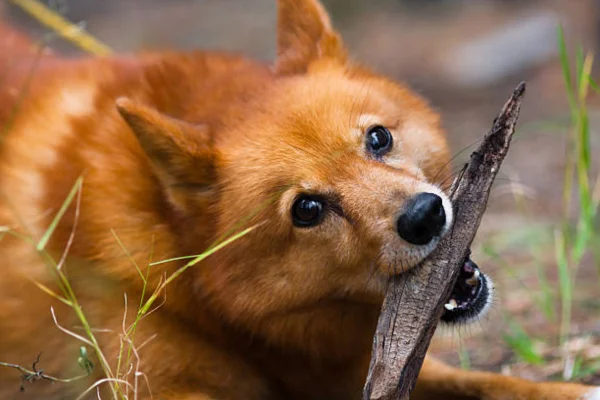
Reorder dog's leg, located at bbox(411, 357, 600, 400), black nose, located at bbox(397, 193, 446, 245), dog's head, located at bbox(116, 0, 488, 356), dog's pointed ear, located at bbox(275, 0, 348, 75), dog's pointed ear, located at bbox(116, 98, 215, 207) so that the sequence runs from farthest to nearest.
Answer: dog's pointed ear, located at bbox(275, 0, 348, 75)
dog's leg, located at bbox(411, 357, 600, 400)
dog's pointed ear, located at bbox(116, 98, 215, 207)
dog's head, located at bbox(116, 0, 488, 356)
black nose, located at bbox(397, 193, 446, 245)

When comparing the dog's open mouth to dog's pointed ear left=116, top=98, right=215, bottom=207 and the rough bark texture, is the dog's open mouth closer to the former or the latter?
the rough bark texture

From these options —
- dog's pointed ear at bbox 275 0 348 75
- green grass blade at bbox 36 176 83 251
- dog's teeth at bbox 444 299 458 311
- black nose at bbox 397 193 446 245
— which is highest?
dog's pointed ear at bbox 275 0 348 75

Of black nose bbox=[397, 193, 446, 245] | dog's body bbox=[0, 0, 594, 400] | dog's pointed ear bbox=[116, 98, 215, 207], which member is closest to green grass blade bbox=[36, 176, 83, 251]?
dog's body bbox=[0, 0, 594, 400]

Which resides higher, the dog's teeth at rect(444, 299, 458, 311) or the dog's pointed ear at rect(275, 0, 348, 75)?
the dog's pointed ear at rect(275, 0, 348, 75)

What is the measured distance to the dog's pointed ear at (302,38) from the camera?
395cm

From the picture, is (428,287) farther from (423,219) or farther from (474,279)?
(474,279)

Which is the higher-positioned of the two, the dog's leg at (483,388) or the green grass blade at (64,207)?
the dog's leg at (483,388)

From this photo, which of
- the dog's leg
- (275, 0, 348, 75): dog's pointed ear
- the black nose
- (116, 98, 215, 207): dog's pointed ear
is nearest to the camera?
the black nose

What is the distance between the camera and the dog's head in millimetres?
3115

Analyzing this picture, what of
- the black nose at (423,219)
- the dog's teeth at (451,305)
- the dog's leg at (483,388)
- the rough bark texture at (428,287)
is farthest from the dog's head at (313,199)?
the dog's leg at (483,388)

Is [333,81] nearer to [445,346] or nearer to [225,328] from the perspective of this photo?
[225,328]

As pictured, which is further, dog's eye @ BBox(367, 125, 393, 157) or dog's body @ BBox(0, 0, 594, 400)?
dog's eye @ BBox(367, 125, 393, 157)

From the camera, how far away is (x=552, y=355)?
435cm

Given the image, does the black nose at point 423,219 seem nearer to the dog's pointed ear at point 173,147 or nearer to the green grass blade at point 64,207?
the dog's pointed ear at point 173,147
